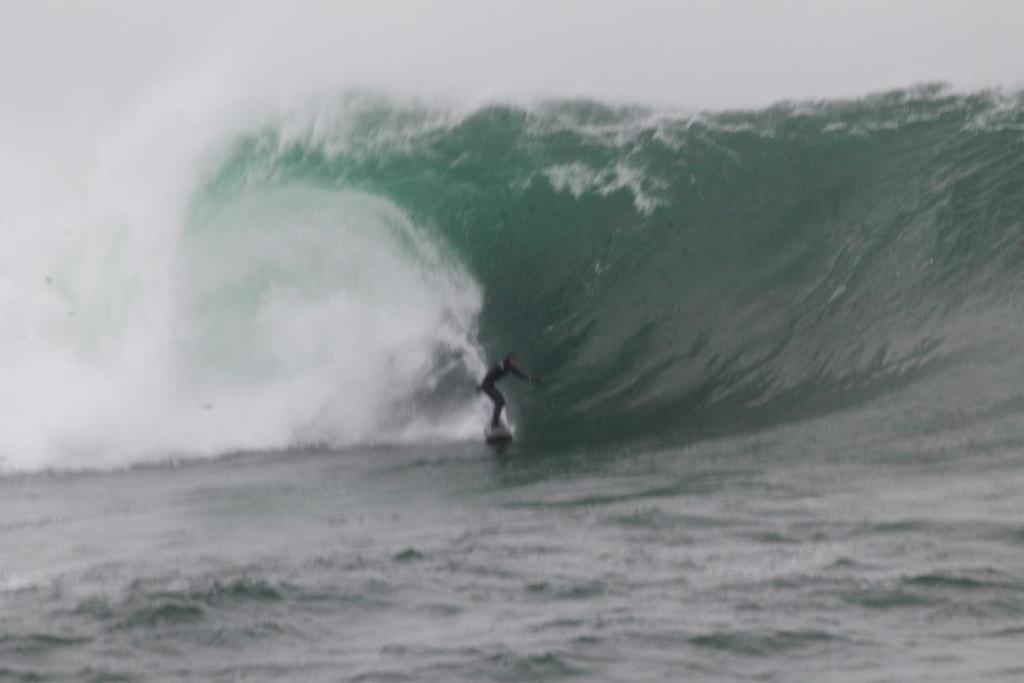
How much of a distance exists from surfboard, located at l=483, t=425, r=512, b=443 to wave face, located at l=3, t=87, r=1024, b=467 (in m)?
0.43

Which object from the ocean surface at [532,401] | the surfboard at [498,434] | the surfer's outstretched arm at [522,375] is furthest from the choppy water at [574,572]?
the surfer's outstretched arm at [522,375]

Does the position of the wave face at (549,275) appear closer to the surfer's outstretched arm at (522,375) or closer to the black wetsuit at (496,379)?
the surfer's outstretched arm at (522,375)

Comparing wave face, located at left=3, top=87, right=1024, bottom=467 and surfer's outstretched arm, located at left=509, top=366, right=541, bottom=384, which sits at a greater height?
wave face, located at left=3, top=87, right=1024, bottom=467

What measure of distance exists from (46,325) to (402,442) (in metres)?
7.51

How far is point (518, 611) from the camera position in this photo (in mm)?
9906

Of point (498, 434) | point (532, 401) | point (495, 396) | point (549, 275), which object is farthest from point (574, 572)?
point (549, 275)

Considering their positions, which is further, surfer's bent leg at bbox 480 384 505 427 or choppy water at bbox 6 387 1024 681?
surfer's bent leg at bbox 480 384 505 427

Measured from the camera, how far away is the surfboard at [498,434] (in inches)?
727

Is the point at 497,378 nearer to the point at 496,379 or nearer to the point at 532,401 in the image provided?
the point at 496,379

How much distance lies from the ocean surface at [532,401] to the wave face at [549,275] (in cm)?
5

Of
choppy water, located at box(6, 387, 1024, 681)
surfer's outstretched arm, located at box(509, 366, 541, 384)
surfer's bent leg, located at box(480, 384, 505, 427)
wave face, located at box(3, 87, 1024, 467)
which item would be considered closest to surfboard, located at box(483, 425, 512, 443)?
surfer's bent leg, located at box(480, 384, 505, 427)

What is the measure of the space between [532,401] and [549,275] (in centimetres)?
266

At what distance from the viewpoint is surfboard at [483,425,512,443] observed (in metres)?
18.5

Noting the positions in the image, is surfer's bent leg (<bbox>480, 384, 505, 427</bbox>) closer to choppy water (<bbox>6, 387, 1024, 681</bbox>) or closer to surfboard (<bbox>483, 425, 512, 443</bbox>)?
surfboard (<bbox>483, 425, 512, 443</bbox>)
